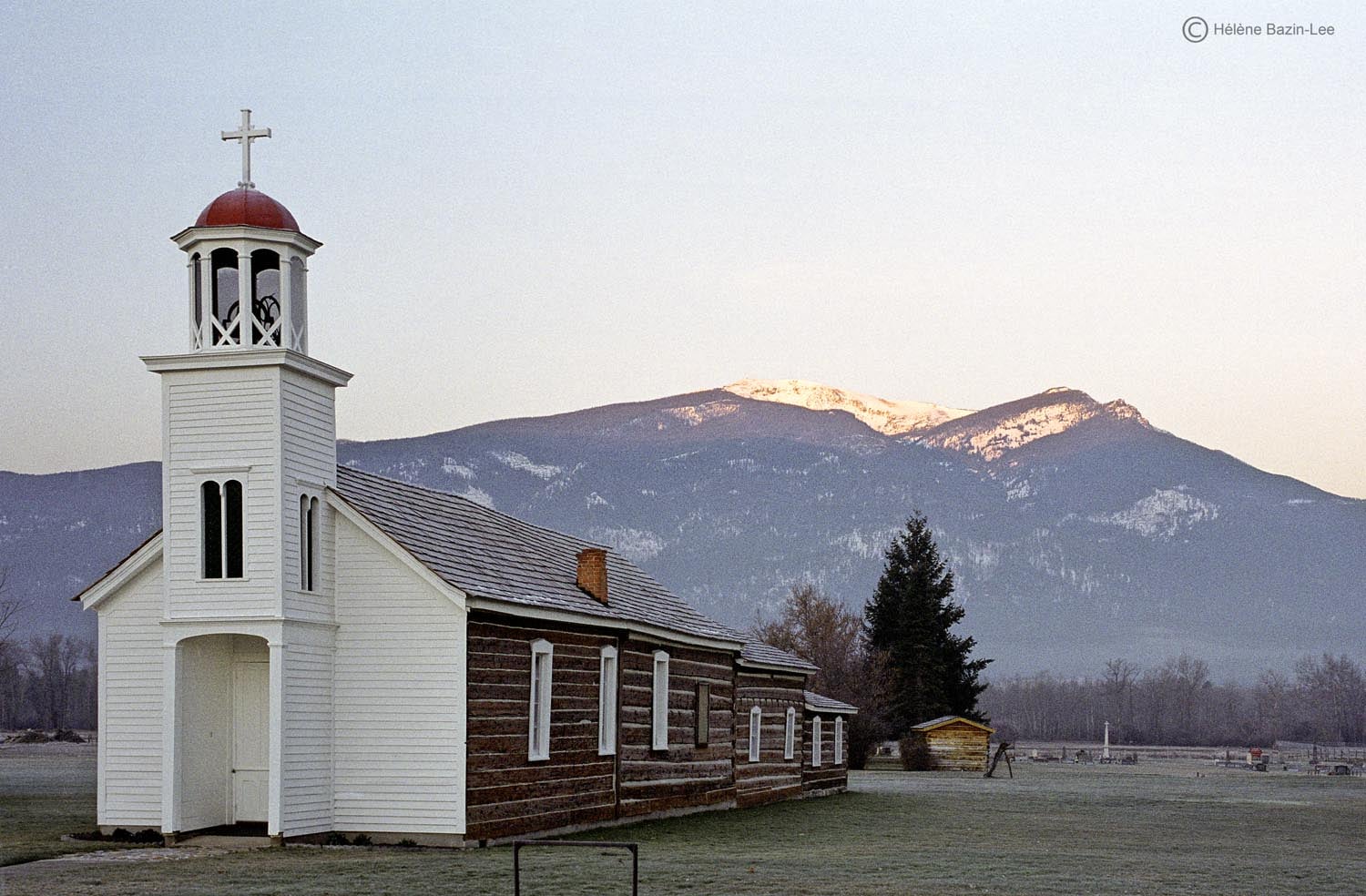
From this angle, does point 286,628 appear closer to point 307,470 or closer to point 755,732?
point 307,470

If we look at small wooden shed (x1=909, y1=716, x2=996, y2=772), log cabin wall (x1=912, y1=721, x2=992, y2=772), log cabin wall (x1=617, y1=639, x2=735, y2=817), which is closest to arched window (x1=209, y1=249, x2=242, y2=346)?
log cabin wall (x1=617, y1=639, x2=735, y2=817)

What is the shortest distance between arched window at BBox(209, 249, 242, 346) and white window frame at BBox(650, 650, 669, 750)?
41.1ft

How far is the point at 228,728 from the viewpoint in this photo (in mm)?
27750

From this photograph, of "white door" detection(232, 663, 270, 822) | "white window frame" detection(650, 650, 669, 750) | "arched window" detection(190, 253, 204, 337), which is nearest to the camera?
"arched window" detection(190, 253, 204, 337)

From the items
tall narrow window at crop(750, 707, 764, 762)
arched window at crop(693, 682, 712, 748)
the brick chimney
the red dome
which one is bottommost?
tall narrow window at crop(750, 707, 764, 762)

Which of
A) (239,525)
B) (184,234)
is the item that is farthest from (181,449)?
(184,234)

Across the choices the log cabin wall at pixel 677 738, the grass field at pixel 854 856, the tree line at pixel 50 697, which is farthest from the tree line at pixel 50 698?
the log cabin wall at pixel 677 738

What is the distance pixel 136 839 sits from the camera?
87.0 feet

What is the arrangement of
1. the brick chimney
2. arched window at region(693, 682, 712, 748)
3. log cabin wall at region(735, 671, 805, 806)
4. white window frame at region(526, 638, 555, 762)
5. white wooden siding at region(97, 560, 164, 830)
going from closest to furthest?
white wooden siding at region(97, 560, 164, 830), white window frame at region(526, 638, 555, 762), the brick chimney, arched window at region(693, 682, 712, 748), log cabin wall at region(735, 671, 805, 806)

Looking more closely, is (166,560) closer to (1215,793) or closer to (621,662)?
(621,662)

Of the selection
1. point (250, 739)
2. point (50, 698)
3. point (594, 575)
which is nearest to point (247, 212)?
point (250, 739)

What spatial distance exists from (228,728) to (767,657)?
19011mm

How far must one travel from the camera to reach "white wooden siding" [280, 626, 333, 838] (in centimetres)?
2569

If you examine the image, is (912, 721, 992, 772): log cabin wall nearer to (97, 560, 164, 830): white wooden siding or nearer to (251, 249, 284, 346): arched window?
(97, 560, 164, 830): white wooden siding
